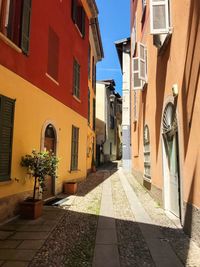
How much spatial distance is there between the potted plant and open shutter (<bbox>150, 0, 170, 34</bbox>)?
396 cm

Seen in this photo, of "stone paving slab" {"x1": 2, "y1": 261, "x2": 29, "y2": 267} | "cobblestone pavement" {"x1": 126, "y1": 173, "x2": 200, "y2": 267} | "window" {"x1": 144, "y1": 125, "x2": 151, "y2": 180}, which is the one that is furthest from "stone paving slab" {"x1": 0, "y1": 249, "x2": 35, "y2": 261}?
"window" {"x1": 144, "y1": 125, "x2": 151, "y2": 180}

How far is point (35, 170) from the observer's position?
705 centimetres

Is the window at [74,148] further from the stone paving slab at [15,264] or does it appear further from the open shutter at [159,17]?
the stone paving slab at [15,264]

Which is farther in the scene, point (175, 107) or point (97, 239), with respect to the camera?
point (175, 107)

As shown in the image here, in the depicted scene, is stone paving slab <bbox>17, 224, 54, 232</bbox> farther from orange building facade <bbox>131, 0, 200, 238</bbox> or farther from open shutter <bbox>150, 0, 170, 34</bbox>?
open shutter <bbox>150, 0, 170, 34</bbox>

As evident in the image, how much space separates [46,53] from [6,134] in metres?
3.62

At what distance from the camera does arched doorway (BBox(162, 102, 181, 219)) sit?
662 cm

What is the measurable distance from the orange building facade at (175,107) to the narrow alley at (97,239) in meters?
0.54

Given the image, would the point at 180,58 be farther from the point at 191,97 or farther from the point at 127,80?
the point at 127,80

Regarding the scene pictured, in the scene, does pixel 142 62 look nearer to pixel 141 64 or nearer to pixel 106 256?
pixel 141 64

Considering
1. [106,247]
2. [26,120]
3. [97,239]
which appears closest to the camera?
[106,247]

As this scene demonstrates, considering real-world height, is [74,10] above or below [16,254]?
above

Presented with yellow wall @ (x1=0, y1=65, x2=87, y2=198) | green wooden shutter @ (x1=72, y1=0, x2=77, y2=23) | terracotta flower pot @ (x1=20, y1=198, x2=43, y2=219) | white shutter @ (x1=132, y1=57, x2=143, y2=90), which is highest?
green wooden shutter @ (x1=72, y1=0, x2=77, y2=23)

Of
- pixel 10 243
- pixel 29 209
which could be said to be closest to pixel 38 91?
pixel 29 209
